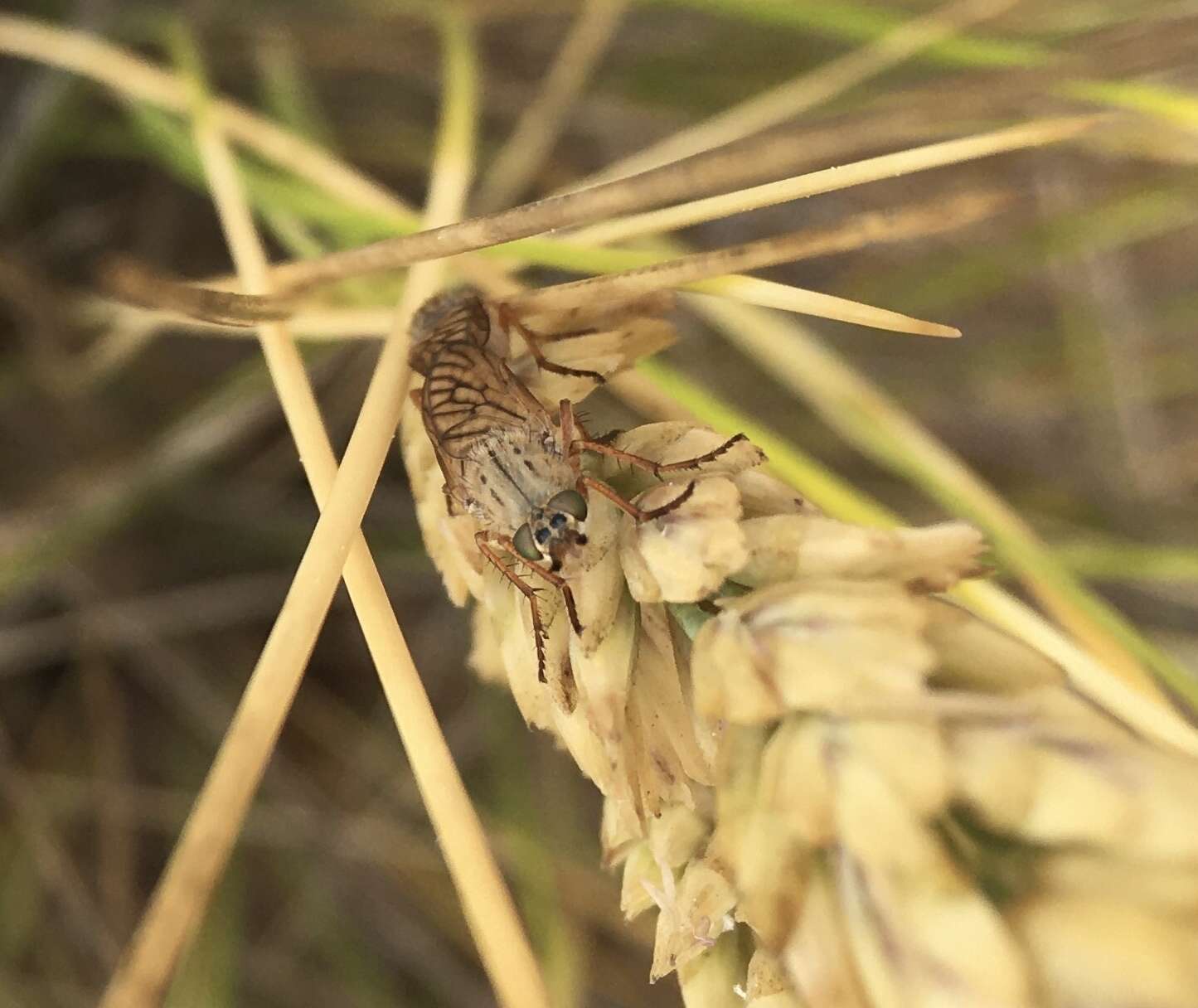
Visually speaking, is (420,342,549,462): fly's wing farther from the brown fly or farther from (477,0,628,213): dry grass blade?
(477,0,628,213): dry grass blade

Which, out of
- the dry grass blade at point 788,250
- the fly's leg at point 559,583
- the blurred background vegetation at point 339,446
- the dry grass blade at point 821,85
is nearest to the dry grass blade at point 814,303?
the dry grass blade at point 788,250

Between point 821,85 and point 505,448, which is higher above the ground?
point 821,85

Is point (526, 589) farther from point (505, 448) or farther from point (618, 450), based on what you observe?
point (505, 448)

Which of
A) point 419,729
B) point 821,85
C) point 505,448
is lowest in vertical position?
point 419,729

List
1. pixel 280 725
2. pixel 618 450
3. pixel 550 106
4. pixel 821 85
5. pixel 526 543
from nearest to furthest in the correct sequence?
pixel 280 725, pixel 618 450, pixel 526 543, pixel 821 85, pixel 550 106

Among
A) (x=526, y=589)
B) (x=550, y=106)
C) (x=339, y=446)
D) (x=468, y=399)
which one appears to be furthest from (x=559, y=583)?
(x=550, y=106)

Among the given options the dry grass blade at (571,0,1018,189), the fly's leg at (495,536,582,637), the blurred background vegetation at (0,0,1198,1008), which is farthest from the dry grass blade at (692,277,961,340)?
the blurred background vegetation at (0,0,1198,1008)
